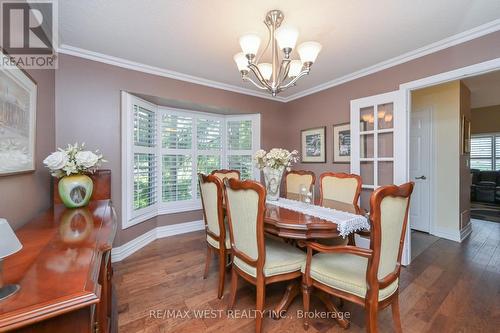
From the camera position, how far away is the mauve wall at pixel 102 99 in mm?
2350

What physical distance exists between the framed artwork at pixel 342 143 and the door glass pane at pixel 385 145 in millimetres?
465

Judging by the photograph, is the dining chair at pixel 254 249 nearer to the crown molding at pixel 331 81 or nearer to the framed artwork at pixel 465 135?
the crown molding at pixel 331 81

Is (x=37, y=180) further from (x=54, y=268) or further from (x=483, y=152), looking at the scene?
(x=483, y=152)

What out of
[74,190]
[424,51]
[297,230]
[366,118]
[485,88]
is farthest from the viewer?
[485,88]

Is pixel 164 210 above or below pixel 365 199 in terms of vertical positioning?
below

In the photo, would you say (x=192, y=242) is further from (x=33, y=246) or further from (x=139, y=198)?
(x=33, y=246)

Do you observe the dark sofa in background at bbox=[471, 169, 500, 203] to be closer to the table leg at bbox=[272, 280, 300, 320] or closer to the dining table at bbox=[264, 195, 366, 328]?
the dining table at bbox=[264, 195, 366, 328]

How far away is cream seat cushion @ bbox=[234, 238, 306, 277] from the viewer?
61.4 inches

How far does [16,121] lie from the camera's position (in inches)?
55.0

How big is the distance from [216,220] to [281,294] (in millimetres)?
890

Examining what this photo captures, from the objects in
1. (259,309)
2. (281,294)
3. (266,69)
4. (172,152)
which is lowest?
(281,294)

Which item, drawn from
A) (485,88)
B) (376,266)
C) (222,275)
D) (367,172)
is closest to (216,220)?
(222,275)

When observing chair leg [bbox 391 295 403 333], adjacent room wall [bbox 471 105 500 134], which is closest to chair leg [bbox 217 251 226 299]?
chair leg [bbox 391 295 403 333]

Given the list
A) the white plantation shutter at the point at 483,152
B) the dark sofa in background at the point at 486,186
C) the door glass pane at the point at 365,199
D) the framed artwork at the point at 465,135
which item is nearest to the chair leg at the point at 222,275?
the door glass pane at the point at 365,199
